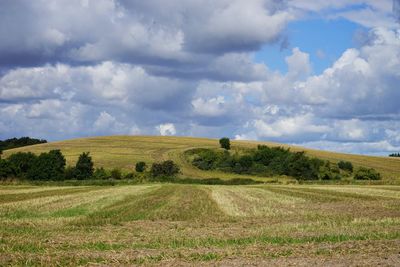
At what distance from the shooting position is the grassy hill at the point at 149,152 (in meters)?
116

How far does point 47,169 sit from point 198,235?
87062 mm

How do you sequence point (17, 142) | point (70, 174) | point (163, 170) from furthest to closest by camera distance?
point (17, 142) → point (70, 174) → point (163, 170)

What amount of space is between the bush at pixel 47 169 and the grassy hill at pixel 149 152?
9.54m

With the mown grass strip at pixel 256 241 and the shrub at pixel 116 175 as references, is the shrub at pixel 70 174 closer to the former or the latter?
the shrub at pixel 116 175

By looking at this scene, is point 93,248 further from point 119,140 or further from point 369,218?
point 119,140

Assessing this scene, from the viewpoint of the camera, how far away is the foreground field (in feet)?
55.9

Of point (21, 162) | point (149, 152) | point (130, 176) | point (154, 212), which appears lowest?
point (154, 212)

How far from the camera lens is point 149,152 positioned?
133m

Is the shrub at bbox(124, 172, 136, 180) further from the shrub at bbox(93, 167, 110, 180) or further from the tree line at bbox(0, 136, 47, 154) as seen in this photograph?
the tree line at bbox(0, 136, 47, 154)

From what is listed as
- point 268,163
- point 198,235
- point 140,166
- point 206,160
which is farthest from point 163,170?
point 198,235

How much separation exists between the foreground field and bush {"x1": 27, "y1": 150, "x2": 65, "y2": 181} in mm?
69258

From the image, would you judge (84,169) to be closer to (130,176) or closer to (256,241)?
(130,176)

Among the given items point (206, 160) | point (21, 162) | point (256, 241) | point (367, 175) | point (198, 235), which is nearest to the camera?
point (256, 241)

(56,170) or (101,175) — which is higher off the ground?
(56,170)
